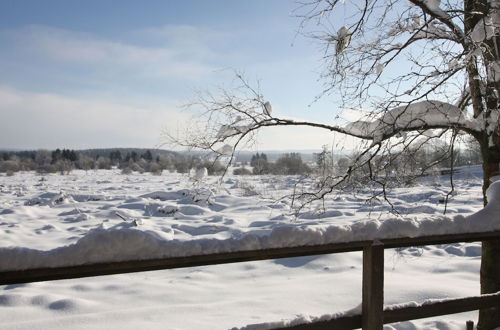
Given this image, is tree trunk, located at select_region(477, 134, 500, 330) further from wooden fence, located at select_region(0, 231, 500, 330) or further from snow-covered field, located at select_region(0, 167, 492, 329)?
wooden fence, located at select_region(0, 231, 500, 330)

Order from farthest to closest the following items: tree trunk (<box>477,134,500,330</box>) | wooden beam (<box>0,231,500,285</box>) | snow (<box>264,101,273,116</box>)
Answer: snow (<box>264,101,273,116</box>), tree trunk (<box>477,134,500,330</box>), wooden beam (<box>0,231,500,285</box>)

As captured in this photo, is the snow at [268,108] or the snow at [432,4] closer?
the snow at [432,4]

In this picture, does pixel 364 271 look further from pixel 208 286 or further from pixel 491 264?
pixel 208 286

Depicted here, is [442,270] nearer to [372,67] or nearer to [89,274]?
[372,67]

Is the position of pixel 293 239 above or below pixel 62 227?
above

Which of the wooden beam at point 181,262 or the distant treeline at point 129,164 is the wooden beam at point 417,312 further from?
the distant treeline at point 129,164

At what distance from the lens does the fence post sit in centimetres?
176

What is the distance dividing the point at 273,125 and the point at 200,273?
443 cm

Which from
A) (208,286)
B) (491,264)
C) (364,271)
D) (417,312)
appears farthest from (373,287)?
(208,286)

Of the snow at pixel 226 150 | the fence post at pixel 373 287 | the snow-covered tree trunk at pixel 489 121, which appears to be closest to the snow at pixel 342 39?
the snow-covered tree trunk at pixel 489 121

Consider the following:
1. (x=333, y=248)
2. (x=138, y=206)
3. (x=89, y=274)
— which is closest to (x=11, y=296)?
(x=89, y=274)

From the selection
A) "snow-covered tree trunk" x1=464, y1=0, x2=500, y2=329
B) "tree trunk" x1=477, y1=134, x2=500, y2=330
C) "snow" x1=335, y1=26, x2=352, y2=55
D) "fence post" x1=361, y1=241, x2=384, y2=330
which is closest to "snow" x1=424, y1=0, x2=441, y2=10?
"snow-covered tree trunk" x1=464, y1=0, x2=500, y2=329

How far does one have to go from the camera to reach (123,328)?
4.91 m

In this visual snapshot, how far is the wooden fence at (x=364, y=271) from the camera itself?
1408 mm
